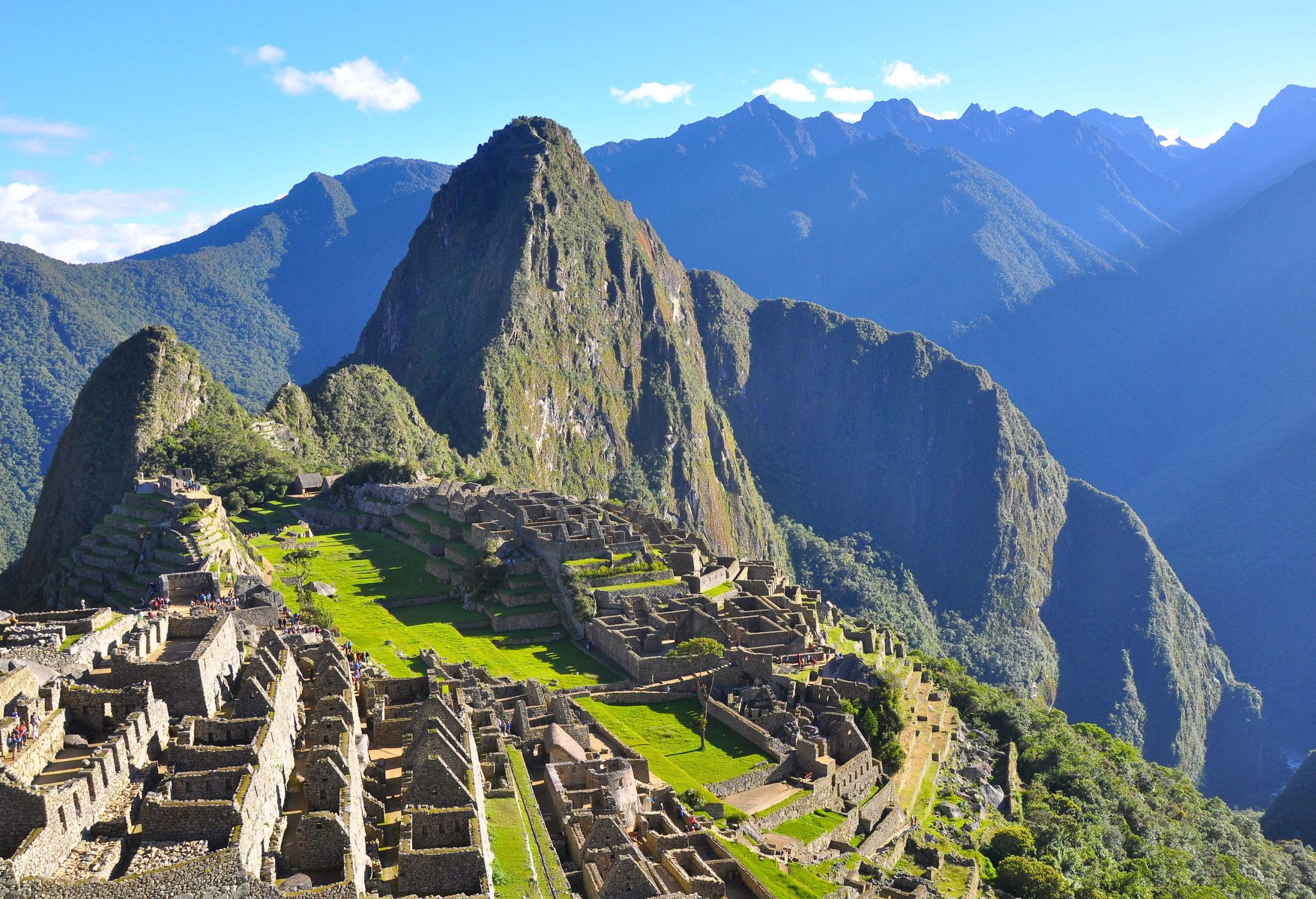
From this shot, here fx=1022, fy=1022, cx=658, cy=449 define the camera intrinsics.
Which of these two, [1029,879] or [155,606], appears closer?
[155,606]

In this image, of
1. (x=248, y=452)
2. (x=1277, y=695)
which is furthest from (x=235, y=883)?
(x=1277, y=695)

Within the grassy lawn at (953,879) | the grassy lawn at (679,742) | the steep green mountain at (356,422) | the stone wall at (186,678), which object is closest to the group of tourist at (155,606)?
the stone wall at (186,678)

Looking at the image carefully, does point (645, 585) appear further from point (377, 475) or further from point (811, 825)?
point (377, 475)

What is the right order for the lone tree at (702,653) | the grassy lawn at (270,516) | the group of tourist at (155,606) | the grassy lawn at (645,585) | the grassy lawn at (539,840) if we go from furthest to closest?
the grassy lawn at (270,516) < the grassy lawn at (645,585) < the lone tree at (702,653) < the group of tourist at (155,606) < the grassy lawn at (539,840)

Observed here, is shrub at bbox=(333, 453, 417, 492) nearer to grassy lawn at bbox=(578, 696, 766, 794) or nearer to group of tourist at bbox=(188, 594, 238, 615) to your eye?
group of tourist at bbox=(188, 594, 238, 615)

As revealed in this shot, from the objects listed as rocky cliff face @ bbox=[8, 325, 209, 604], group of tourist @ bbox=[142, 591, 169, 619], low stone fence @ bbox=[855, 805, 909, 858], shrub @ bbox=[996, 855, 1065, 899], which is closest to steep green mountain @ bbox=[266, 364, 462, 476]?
rocky cliff face @ bbox=[8, 325, 209, 604]

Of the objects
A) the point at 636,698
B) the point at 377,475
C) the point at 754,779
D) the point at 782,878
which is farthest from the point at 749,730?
the point at 377,475

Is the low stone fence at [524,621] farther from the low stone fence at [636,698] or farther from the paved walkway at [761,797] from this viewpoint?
the paved walkway at [761,797]
